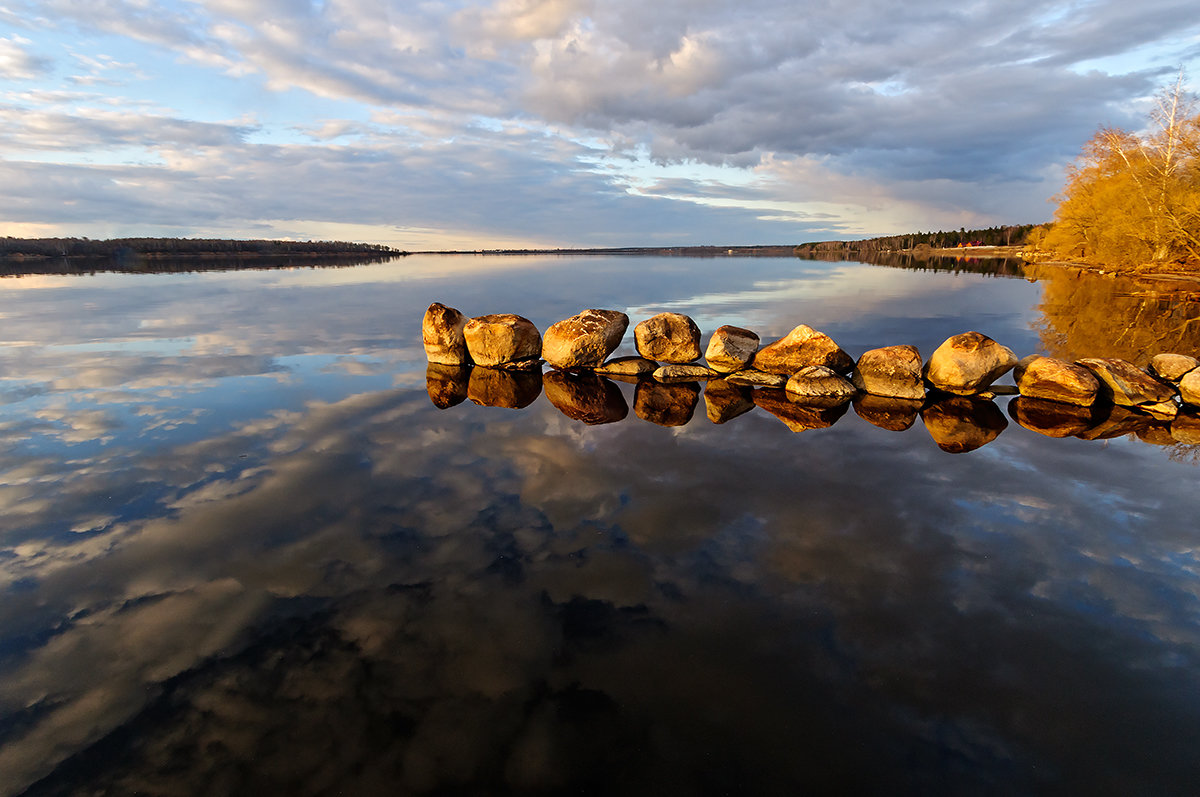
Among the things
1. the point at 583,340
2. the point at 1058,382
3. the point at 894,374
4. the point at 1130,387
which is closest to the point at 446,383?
the point at 583,340

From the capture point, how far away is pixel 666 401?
12.2 meters

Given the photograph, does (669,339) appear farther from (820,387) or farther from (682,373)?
(820,387)

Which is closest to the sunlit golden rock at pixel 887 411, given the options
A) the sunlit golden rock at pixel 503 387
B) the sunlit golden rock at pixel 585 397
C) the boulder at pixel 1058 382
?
the boulder at pixel 1058 382

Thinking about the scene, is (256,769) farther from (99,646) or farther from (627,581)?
(627,581)

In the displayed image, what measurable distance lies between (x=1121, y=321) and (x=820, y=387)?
63.2 ft

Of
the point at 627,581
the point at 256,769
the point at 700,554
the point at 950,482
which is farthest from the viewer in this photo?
the point at 950,482

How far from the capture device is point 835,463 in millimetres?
8484

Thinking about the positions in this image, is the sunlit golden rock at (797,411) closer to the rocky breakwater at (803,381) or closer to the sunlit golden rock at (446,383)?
the rocky breakwater at (803,381)

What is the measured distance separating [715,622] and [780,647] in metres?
0.59

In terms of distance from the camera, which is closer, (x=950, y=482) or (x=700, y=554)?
(x=700, y=554)

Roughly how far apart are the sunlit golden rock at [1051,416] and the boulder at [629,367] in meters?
8.04

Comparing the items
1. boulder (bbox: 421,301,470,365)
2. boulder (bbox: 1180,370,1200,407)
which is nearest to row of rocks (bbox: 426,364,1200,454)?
boulder (bbox: 1180,370,1200,407)

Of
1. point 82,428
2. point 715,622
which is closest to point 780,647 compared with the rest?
point 715,622

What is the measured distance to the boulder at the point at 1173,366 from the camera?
11.4 metres
